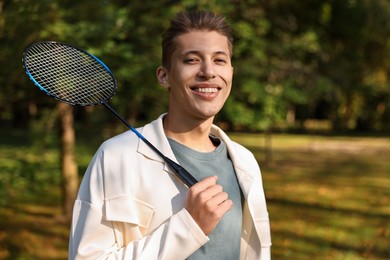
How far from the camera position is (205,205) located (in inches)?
67.8

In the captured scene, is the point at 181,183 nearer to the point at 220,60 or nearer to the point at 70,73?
the point at 220,60

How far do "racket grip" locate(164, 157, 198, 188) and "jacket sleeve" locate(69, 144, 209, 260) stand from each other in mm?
112

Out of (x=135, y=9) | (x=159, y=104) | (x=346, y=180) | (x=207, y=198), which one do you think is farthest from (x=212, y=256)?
(x=346, y=180)

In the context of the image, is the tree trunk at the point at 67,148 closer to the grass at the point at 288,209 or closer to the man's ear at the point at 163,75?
the grass at the point at 288,209

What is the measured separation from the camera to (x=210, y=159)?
2023 millimetres

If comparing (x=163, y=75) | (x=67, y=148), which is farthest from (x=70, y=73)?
(x=67, y=148)

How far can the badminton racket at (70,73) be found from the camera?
228 centimetres

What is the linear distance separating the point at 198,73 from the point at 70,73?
700 mm

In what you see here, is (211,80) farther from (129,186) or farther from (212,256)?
(212,256)

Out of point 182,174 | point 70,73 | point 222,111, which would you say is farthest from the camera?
point 222,111

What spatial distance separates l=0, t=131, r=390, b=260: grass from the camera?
7.09m

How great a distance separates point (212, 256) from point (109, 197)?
0.43 meters

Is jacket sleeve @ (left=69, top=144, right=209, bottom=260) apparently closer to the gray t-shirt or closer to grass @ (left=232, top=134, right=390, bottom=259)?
the gray t-shirt

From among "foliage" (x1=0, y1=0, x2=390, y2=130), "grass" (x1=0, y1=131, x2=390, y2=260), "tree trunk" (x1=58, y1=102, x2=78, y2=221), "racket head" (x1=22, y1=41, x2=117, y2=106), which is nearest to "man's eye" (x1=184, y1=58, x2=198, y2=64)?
"racket head" (x1=22, y1=41, x2=117, y2=106)
